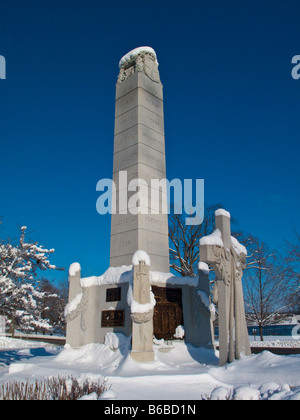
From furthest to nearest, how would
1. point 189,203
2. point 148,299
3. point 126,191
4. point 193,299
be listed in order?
1. point 189,203
2. point 126,191
3. point 193,299
4. point 148,299

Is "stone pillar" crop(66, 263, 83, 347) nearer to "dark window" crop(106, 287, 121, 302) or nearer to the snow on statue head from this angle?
the snow on statue head

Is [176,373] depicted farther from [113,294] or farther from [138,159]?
[138,159]

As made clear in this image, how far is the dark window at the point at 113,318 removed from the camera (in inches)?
449

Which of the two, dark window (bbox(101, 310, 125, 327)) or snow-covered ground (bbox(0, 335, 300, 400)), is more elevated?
dark window (bbox(101, 310, 125, 327))

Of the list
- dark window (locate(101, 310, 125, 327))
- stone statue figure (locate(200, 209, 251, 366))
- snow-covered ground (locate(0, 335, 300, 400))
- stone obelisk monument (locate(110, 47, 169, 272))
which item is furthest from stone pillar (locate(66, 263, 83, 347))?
stone statue figure (locate(200, 209, 251, 366))

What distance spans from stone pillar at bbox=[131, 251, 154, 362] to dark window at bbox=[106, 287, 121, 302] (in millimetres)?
1765

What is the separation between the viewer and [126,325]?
1114 cm

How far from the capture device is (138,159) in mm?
13852

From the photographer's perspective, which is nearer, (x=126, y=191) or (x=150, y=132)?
(x=126, y=191)

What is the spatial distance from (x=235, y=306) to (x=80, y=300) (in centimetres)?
588

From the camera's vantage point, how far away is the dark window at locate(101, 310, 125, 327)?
11.4 m

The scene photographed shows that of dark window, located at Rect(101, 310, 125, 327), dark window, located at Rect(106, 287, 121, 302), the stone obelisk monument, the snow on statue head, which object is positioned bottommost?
dark window, located at Rect(101, 310, 125, 327)

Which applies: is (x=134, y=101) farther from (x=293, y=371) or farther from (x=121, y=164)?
(x=293, y=371)

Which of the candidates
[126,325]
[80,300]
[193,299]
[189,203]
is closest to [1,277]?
[80,300]
